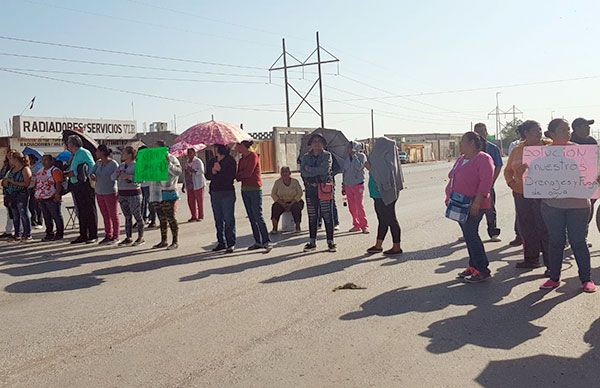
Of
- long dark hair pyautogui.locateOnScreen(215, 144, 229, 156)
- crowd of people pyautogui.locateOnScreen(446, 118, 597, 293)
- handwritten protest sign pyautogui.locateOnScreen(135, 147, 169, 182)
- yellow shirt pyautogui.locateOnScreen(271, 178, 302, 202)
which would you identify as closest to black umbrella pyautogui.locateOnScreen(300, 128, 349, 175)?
yellow shirt pyautogui.locateOnScreen(271, 178, 302, 202)

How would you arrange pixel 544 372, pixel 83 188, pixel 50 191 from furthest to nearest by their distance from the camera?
pixel 50 191 < pixel 83 188 < pixel 544 372

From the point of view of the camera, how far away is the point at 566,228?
6.53 metres

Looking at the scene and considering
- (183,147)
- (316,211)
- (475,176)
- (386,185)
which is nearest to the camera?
(475,176)

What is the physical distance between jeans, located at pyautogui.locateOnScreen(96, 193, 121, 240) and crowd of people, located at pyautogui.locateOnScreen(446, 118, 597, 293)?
244 inches

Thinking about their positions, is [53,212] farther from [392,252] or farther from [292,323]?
[292,323]

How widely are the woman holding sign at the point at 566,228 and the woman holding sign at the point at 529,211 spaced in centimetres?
93

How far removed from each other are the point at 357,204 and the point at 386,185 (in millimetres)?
2851

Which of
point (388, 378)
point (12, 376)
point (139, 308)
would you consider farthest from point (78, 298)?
point (388, 378)

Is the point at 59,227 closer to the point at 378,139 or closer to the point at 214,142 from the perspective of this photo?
the point at 214,142

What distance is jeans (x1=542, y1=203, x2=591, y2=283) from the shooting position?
6395 millimetres

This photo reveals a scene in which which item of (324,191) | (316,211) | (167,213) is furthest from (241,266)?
(167,213)

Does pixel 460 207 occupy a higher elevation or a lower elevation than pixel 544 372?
higher

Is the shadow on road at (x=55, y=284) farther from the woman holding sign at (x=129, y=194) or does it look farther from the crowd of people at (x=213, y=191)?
the woman holding sign at (x=129, y=194)

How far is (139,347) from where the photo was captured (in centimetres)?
515
